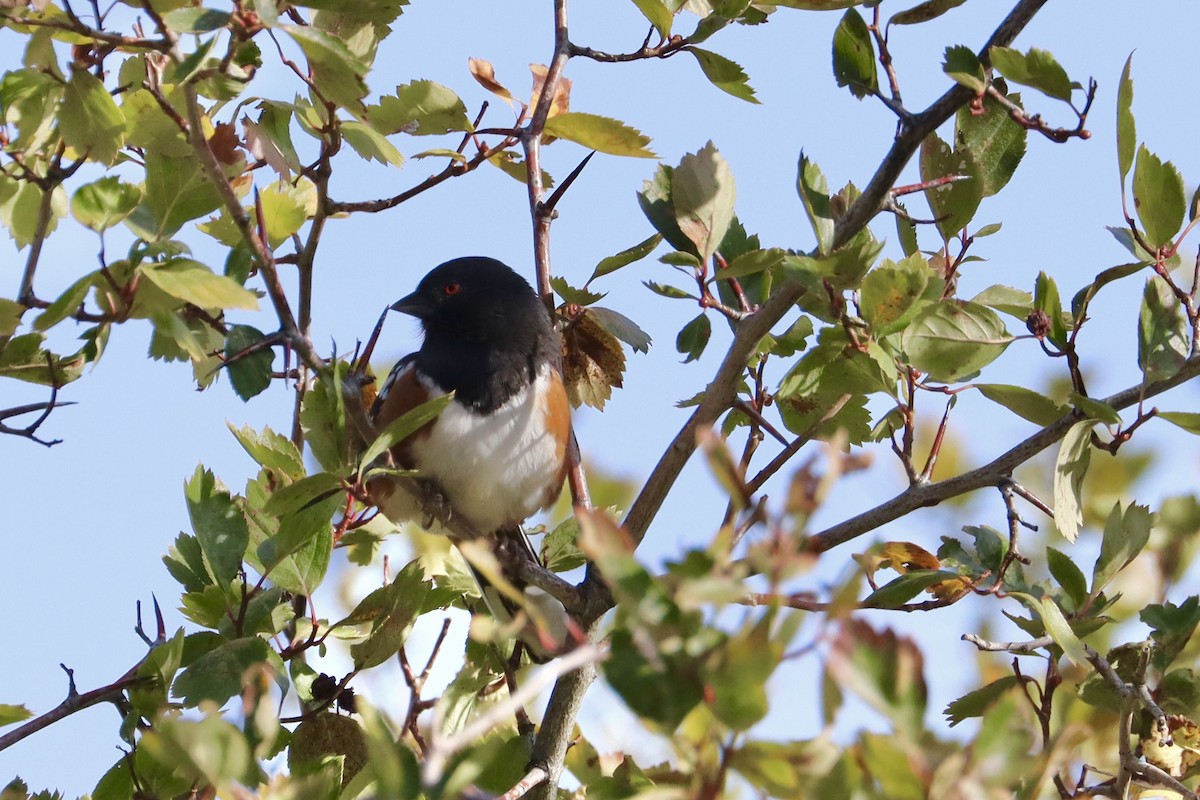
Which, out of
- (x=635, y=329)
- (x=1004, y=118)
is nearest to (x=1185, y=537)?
(x=1004, y=118)

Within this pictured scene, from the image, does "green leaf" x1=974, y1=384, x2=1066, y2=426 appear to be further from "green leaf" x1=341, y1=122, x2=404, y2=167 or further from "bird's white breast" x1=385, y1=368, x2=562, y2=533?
"bird's white breast" x1=385, y1=368, x2=562, y2=533

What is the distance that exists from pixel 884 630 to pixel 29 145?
56.7 inches

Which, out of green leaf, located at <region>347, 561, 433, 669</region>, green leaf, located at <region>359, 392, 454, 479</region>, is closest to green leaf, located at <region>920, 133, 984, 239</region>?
green leaf, located at <region>359, 392, 454, 479</region>

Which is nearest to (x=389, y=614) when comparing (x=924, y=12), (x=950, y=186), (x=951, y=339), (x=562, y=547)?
(x=562, y=547)

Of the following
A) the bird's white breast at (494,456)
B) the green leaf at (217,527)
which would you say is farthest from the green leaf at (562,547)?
the green leaf at (217,527)

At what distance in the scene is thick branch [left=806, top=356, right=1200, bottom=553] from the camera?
182 cm

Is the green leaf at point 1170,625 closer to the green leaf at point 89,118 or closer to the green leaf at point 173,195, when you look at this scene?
the green leaf at point 173,195

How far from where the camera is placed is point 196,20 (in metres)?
1.38

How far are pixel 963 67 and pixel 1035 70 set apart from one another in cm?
9

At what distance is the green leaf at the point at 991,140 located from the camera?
6.23 feet

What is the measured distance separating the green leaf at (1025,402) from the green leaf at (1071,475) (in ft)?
0.26

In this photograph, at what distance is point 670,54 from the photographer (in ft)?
6.59

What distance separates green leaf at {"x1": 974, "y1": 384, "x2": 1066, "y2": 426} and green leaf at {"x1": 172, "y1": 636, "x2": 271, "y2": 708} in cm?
111

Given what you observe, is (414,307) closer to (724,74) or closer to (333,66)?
(724,74)
